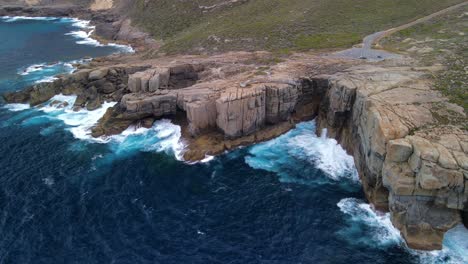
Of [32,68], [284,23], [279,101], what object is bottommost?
[32,68]

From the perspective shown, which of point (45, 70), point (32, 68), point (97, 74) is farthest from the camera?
point (32, 68)

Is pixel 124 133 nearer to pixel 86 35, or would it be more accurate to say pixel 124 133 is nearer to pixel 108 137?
pixel 108 137

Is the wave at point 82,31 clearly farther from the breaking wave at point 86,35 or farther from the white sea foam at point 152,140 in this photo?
the white sea foam at point 152,140

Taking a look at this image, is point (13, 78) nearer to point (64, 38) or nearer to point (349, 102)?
point (64, 38)

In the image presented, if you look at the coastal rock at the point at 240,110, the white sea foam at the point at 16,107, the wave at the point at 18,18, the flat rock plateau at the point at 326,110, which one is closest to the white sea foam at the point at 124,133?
the flat rock plateau at the point at 326,110

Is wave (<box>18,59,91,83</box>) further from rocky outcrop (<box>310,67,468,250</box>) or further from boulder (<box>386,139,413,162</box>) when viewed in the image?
boulder (<box>386,139,413,162</box>)

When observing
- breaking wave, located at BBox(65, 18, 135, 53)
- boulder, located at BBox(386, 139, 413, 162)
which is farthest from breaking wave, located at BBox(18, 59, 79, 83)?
boulder, located at BBox(386, 139, 413, 162)

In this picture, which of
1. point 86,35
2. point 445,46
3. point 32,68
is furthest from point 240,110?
point 86,35
